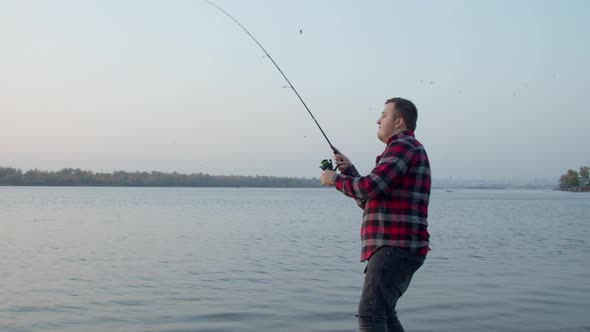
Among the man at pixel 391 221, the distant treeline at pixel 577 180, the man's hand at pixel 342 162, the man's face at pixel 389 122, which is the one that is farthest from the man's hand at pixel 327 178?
the distant treeline at pixel 577 180

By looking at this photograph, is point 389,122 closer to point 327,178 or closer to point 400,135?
point 400,135

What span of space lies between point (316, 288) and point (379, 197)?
5459 mm

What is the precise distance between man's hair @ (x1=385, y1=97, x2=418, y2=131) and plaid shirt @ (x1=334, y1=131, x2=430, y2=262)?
106 mm

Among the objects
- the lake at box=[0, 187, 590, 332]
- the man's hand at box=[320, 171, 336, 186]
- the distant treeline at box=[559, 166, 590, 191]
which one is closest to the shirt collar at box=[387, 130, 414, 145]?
the man's hand at box=[320, 171, 336, 186]

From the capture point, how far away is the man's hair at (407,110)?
3633mm

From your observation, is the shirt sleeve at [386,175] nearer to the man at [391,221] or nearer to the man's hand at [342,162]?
the man at [391,221]

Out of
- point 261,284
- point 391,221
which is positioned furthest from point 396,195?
point 261,284

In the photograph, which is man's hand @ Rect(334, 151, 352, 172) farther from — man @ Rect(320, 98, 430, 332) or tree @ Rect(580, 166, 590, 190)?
tree @ Rect(580, 166, 590, 190)

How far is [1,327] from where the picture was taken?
625 centimetres

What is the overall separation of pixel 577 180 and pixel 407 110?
407 feet

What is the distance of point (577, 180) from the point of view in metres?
118

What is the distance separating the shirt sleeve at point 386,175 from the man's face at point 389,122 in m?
0.15

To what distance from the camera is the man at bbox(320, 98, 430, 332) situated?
3443 mm

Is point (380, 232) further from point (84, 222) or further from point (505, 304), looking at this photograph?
point (84, 222)
